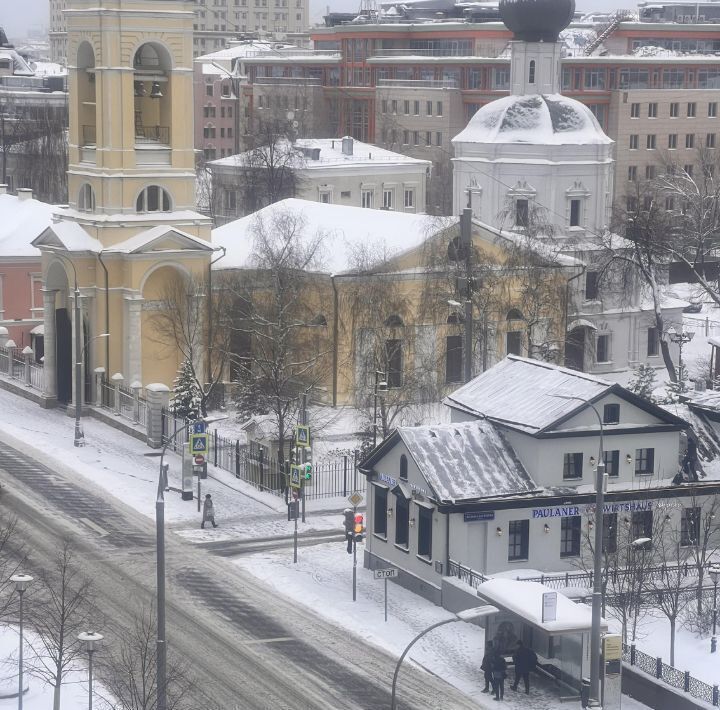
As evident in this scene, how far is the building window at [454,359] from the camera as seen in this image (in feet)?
212

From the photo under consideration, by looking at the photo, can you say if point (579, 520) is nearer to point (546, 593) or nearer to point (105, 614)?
point (546, 593)

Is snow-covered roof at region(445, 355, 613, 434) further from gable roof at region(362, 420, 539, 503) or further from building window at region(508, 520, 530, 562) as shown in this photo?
building window at region(508, 520, 530, 562)

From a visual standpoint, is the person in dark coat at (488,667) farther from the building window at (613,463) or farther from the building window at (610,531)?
the building window at (613,463)

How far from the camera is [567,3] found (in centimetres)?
7500

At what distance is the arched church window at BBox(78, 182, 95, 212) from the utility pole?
13242 mm

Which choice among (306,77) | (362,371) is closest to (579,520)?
(362,371)

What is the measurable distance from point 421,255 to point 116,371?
11741 millimetres

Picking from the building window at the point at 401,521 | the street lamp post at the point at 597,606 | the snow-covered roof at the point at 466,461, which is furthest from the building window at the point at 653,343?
the street lamp post at the point at 597,606

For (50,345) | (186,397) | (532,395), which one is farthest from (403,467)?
(50,345)

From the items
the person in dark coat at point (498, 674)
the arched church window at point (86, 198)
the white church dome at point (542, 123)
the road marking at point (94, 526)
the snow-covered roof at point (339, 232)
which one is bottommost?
the road marking at point (94, 526)

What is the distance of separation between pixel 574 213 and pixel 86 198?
22142 mm

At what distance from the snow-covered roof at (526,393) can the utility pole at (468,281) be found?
25.1ft

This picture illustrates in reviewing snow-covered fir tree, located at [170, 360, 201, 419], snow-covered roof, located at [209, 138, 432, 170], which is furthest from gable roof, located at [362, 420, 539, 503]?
snow-covered roof, located at [209, 138, 432, 170]

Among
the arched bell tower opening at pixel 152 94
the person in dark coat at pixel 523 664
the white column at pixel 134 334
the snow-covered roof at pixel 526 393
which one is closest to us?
the person in dark coat at pixel 523 664
